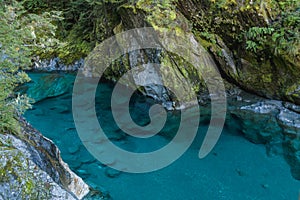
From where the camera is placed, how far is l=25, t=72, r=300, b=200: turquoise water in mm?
5191

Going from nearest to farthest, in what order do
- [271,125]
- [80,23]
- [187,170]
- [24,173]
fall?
[24,173], [187,170], [271,125], [80,23]

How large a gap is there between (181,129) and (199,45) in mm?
2402

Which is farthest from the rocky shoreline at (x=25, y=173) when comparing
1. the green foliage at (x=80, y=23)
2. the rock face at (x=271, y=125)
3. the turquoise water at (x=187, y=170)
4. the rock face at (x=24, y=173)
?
the green foliage at (x=80, y=23)

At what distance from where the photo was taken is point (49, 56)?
35.9 ft

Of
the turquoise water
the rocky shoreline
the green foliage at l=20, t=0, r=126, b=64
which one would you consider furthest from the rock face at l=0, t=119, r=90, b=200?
the green foliage at l=20, t=0, r=126, b=64

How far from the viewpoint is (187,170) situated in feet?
18.9

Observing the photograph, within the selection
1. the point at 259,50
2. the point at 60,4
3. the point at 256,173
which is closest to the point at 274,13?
the point at 259,50

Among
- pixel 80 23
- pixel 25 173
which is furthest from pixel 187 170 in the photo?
pixel 80 23

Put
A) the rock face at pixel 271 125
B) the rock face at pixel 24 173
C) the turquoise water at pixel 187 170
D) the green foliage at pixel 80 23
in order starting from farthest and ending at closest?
the green foliage at pixel 80 23
the rock face at pixel 271 125
the turquoise water at pixel 187 170
the rock face at pixel 24 173

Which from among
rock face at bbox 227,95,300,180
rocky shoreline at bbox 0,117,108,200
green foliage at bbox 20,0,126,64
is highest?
green foliage at bbox 20,0,126,64

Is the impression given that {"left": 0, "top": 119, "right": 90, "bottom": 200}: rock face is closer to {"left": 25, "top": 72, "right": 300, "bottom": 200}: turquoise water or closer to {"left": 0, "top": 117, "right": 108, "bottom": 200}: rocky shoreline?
{"left": 0, "top": 117, "right": 108, "bottom": 200}: rocky shoreline

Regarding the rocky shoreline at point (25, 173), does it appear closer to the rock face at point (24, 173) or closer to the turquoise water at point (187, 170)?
the rock face at point (24, 173)

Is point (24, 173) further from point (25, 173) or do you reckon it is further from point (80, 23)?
point (80, 23)

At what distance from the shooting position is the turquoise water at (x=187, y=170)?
5.19 meters
